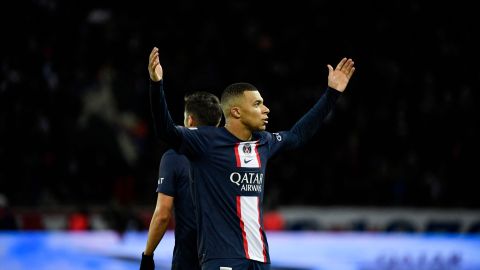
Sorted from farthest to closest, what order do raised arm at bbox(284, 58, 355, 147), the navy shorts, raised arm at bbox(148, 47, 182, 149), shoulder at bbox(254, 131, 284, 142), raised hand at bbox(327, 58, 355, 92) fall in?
raised hand at bbox(327, 58, 355, 92) < raised arm at bbox(284, 58, 355, 147) < shoulder at bbox(254, 131, 284, 142) < the navy shorts < raised arm at bbox(148, 47, 182, 149)

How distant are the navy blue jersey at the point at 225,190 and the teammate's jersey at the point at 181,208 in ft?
2.69

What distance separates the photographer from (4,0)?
14422mm

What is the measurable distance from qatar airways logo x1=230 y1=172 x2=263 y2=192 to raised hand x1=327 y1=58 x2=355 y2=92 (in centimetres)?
87


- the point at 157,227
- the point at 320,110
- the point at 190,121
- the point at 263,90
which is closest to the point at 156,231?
the point at 157,227

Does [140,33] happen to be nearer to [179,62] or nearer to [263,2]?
[179,62]

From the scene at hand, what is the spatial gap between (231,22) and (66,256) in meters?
6.95

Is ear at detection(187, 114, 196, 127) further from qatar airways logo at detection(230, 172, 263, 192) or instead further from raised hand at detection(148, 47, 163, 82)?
raised hand at detection(148, 47, 163, 82)

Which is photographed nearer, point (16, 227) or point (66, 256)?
point (66, 256)

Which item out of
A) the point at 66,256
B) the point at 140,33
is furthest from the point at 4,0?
the point at 66,256

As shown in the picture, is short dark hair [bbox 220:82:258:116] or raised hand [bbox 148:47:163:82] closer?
raised hand [bbox 148:47:163:82]

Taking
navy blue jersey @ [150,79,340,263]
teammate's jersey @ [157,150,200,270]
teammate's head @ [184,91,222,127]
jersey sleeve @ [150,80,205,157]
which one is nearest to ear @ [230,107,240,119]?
navy blue jersey @ [150,79,340,263]

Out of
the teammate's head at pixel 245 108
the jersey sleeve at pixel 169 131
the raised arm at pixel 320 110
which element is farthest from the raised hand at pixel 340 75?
the jersey sleeve at pixel 169 131

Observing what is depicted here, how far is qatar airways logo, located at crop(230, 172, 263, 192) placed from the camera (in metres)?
4.65

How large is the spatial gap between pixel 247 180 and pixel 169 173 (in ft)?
3.32
